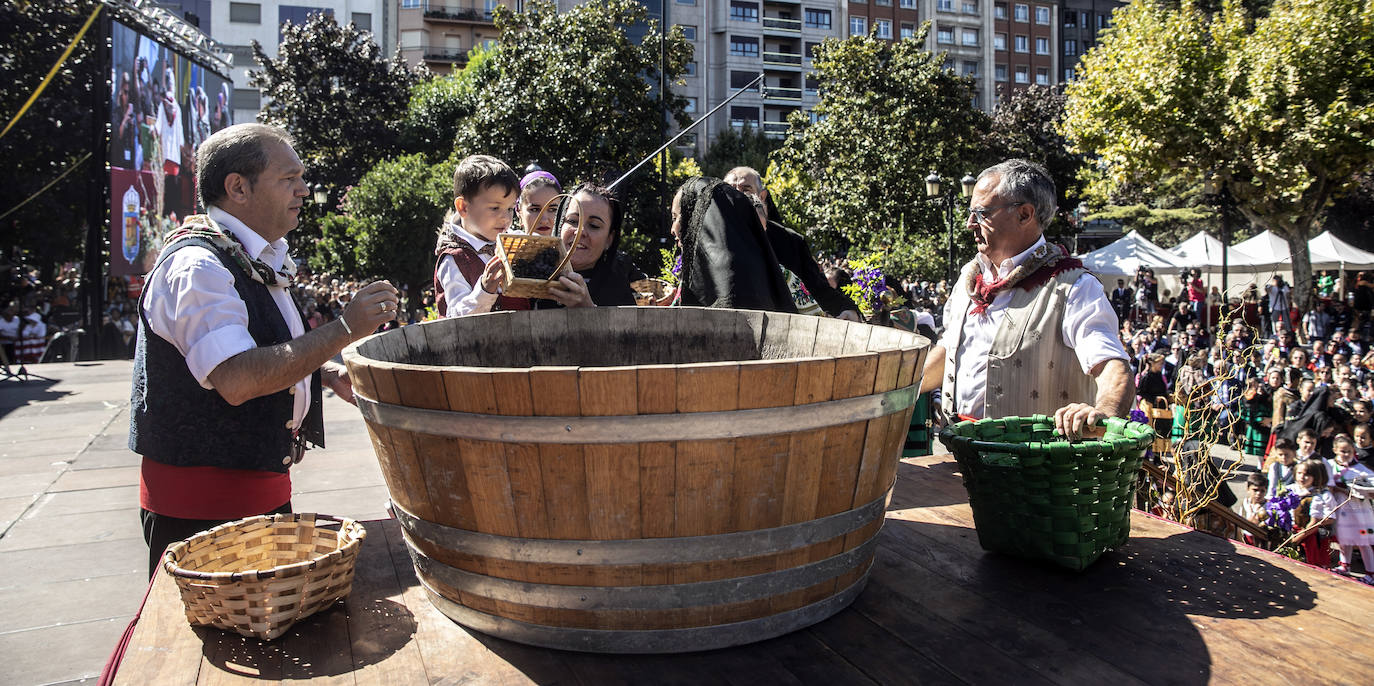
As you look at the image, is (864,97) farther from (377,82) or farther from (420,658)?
(420,658)

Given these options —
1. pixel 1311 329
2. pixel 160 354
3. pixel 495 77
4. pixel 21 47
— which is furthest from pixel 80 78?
pixel 1311 329

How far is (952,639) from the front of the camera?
5.12 feet

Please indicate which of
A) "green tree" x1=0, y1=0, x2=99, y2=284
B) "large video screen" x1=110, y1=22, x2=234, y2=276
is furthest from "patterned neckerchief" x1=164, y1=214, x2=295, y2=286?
"green tree" x1=0, y1=0, x2=99, y2=284

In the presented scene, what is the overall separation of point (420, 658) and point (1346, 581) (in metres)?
1.84

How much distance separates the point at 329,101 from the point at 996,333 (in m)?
31.2

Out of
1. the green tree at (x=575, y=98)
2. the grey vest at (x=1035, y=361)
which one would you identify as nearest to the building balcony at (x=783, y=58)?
the green tree at (x=575, y=98)

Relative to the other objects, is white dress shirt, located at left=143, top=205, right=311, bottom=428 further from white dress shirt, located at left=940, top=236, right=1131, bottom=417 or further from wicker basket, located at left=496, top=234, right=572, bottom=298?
white dress shirt, located at left=940, top=236, right=1131, bottom=417

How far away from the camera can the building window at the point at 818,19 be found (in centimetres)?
5541

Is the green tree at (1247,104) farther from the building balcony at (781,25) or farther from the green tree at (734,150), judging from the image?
the building balcony at (781,25)

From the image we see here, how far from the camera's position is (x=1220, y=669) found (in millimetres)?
1450

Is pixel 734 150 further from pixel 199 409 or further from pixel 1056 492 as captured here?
pixel 1056 492

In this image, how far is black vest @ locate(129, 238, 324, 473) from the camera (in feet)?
7.06

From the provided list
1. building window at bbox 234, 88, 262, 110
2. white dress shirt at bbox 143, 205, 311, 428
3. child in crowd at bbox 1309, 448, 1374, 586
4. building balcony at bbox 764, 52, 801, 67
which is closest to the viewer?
white dress shirt at bbox 143, 205, 311, 428

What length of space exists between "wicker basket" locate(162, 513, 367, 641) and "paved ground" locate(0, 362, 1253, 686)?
2487 millimetres
